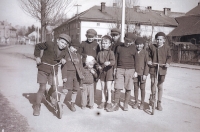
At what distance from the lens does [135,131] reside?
3.94 meters

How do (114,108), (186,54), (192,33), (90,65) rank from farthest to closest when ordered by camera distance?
(192,33) → (186,54) → (90,65) → (114,108)

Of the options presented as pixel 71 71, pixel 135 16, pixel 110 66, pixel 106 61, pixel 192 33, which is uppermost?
pixel 135 16

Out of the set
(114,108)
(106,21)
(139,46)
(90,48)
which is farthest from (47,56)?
(106,21)

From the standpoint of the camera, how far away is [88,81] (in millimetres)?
5398

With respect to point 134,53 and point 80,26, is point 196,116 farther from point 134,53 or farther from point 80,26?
point 80,26

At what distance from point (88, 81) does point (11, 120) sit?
1.96 metres

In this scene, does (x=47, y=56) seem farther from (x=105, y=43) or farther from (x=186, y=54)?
(x=186, y=54)

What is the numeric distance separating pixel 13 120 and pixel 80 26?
120 feet

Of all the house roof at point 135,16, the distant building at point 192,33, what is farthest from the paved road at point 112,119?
the house roof at point 135,16

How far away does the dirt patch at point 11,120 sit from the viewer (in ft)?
12.3

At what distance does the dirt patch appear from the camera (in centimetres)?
375

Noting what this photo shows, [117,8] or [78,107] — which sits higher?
[117,8]

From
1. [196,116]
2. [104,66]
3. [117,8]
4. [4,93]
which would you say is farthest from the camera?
[117,8]

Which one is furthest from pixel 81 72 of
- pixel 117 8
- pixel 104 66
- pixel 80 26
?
pixel 80 26
